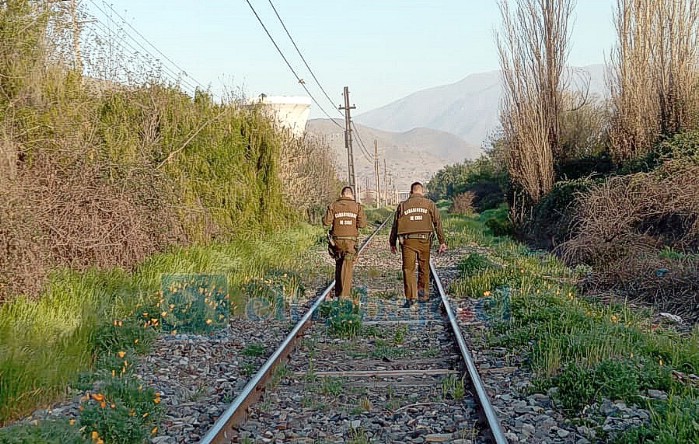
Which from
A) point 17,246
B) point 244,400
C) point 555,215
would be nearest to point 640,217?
point 555,215

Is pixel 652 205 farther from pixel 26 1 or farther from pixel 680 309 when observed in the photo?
pixel 26 1

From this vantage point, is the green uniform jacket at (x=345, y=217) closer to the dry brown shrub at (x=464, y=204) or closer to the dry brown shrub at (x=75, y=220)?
the dry brown shrub at (x=75, y=220)

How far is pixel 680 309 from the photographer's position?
10.7 m

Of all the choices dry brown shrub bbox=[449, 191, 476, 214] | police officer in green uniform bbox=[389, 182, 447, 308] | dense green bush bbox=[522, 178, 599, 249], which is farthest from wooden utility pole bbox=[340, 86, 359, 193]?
police officer in green uniform bbox=[389, 182, 447, 308]

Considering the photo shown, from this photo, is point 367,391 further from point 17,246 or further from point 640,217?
point 640,217

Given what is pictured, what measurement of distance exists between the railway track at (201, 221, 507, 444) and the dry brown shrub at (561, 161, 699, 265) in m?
7.00

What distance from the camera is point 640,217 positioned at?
1634 centimetres

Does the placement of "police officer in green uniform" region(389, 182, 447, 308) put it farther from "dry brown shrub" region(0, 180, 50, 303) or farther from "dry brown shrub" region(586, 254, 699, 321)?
"dry brown shrub" region(0, 180, 50, 303)

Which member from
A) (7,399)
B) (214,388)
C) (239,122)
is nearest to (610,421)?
(214,388)

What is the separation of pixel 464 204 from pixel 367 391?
4886 centimetres

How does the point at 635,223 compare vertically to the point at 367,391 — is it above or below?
above

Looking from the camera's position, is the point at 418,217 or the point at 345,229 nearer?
the point at 418,217

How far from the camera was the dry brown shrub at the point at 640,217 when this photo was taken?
15.4 metres

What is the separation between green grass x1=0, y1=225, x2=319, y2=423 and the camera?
6621 mm
